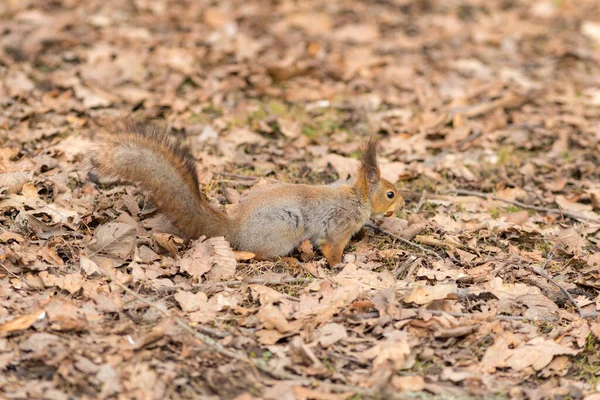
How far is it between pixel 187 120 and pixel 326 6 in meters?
3.91

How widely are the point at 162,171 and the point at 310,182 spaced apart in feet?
6.05

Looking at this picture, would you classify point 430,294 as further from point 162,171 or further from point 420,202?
point 162,171

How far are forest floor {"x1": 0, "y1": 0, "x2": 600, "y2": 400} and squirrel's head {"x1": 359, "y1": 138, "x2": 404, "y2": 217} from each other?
0.21m

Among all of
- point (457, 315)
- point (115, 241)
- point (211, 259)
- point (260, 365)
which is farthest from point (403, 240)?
point (115, 241)

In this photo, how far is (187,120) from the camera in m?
6.73

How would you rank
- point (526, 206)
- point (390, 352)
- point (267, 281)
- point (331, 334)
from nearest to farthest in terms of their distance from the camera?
point (390, 352)
point (331, 334)
point (267, 281)
point (526, 206)

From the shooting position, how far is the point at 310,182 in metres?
5.87

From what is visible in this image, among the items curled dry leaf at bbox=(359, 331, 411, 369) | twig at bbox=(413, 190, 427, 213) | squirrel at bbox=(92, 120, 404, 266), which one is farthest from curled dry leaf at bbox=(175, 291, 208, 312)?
twig at bbox=(413, 190, 427, 213)

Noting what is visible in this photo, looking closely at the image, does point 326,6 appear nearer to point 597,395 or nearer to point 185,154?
point 185,154

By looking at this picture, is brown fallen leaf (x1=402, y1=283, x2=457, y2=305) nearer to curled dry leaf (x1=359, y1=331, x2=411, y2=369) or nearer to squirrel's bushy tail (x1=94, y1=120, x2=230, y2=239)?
curled dry leaf (x1=359, y1=331, x2=411, y2=369)

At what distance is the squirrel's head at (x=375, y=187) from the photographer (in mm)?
4891

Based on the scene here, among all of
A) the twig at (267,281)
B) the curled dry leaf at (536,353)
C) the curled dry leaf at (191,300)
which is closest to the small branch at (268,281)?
the twig at (267,281)

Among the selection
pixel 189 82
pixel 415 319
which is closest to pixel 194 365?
pixel 415 319

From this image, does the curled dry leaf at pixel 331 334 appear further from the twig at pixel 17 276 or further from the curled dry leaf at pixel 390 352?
the twig at pixel 17 276
